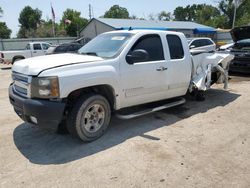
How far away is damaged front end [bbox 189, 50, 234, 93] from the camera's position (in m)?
6.61

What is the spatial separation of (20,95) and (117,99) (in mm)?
1655

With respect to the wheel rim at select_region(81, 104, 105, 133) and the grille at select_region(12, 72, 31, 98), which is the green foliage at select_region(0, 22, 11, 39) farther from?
the wheel rim at select_region(81, 104, 105, 133)

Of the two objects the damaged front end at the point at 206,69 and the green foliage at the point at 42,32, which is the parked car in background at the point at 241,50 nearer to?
the damaged front end at the point at 206,69

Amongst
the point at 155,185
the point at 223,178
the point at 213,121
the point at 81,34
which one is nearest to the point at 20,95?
→ the point at 155,185

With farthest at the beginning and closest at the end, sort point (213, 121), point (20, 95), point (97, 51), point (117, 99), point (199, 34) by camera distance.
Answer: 1. point (199, 34)
2. point (213, 121)
3. point (97, 51)
4. point (117, 99)
5. point (20, 95)

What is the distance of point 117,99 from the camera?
478 centimetres

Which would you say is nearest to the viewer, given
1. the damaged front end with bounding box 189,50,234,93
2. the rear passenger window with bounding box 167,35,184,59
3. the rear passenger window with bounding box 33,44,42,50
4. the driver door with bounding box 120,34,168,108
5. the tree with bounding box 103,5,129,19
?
the driver door with bounding box 120,34,168,108

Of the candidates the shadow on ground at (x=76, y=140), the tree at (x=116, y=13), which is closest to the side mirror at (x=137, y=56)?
the shadow on ground at (x=76, y=140)

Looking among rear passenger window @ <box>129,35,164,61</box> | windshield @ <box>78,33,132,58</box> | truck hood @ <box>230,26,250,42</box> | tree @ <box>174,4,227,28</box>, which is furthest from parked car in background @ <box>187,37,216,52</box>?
tree @ <box>174,4,227,28</box>

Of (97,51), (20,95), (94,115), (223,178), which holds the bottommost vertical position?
(223,178)

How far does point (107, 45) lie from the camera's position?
5.16 m

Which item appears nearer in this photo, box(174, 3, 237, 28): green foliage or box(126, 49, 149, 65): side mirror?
box(126, 49, 149, 65): side mirror

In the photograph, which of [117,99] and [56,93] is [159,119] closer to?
[117,99]

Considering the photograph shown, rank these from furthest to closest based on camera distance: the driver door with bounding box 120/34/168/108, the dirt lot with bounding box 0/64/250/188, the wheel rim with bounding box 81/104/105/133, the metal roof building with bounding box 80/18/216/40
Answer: the metal roof building with bounding box 80/18/216/40, the driver door with bounding box 120/34/168/108, the wheel rim with bounding box 81/104/105/133, the dirt lot with bounding box 0/64/250/188
